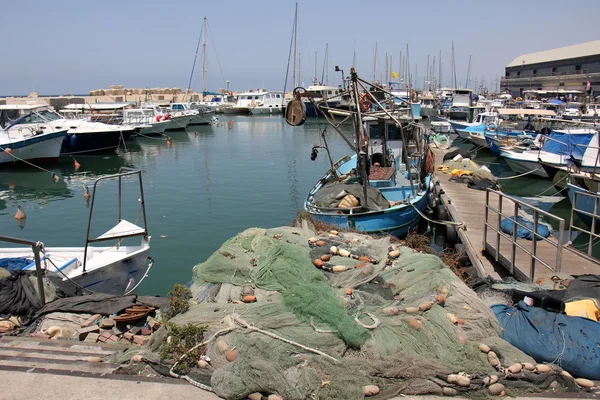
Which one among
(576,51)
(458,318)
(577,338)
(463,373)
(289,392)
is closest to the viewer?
(289,392)

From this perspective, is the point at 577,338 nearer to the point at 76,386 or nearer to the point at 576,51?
the point at 76,386

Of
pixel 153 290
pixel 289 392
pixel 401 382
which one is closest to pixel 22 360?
pixel 289 392

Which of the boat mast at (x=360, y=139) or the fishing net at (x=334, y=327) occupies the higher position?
the boat mast at (x=360, y=139)

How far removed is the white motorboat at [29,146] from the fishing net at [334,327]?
22.1 metres

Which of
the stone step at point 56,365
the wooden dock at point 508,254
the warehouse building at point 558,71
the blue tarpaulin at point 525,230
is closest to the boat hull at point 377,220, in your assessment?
the wooden dock at point 508,254

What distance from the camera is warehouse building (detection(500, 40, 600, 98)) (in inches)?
2247

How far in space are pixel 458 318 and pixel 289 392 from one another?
6.80 ft

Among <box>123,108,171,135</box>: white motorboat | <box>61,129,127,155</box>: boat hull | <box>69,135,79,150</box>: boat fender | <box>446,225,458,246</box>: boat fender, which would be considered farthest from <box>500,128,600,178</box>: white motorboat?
<box>123,108,171,135</box>: white motorboat

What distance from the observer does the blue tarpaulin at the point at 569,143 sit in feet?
65.3

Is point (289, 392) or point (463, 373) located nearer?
point (289, 392)

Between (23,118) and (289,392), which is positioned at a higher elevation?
(23,118)

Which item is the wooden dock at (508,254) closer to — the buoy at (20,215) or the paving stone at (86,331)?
the paving stone at (86,331)

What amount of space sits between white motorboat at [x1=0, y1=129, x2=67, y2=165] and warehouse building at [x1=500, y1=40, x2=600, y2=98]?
4256cm

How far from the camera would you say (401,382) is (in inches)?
167
